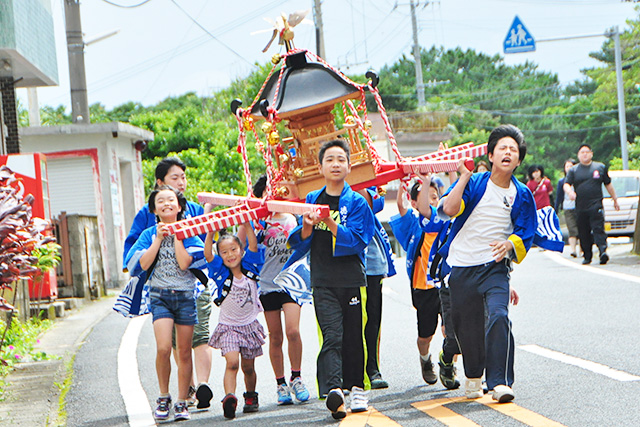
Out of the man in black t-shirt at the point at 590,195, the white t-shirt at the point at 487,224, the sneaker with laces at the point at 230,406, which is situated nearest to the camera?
the white t-shirt at the point at 487,224

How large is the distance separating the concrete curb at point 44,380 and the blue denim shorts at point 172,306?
1215 millimetres

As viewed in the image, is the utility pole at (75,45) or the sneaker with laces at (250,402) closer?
the sneaker with laces at (250,402)

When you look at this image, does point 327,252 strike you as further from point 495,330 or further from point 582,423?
point 582,423

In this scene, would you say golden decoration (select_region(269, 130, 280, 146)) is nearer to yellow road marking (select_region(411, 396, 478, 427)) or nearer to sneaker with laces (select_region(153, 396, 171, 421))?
sneaker with laces (select_region(153, 396, 171, 421))

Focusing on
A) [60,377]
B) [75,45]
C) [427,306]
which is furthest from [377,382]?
[75,45]

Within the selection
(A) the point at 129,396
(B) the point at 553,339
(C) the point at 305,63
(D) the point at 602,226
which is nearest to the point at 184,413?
(A) the point at 129,396

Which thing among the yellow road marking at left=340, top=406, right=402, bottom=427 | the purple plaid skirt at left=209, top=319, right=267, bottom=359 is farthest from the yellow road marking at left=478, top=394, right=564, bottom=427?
the purple plaid skirt at left=209, top=319, right=267, bottom=359

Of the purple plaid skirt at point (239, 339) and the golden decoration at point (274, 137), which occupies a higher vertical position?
the golden decoration at point (274, 137)

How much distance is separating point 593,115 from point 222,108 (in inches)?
951

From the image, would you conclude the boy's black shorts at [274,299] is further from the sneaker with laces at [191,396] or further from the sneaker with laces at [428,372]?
the sneaker with laces at [428,372]

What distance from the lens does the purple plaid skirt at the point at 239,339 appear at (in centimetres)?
735

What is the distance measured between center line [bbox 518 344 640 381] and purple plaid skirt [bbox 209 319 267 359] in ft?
8.42

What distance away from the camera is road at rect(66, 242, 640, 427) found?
6078 millimetres

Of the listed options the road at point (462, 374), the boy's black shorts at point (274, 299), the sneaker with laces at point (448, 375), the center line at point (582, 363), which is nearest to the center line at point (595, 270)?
the road at point (462, 374)
